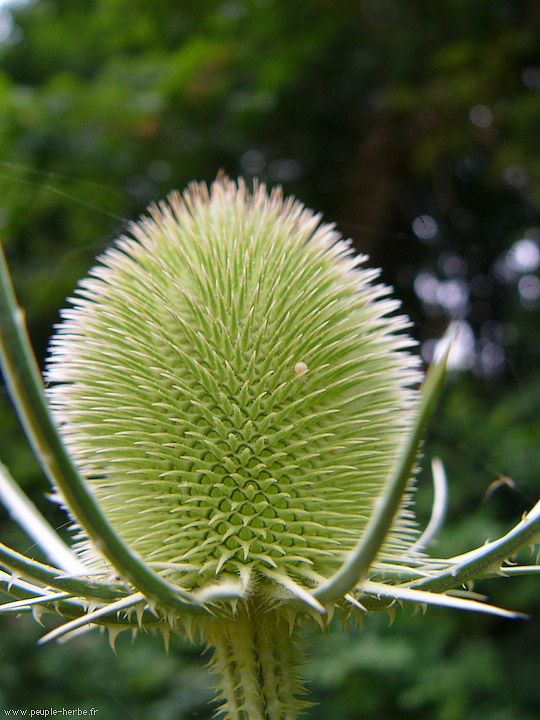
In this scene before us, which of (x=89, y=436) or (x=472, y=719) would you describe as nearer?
(x=89, y=436)

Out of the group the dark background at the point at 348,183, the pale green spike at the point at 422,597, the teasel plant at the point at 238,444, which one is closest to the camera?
the pale green spike at the point at 422,597

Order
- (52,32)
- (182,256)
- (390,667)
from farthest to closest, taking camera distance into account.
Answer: (52,32) < (390,667) < (182,256)

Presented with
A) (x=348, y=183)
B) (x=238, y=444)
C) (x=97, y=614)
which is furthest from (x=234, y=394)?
(x=348, y=183)

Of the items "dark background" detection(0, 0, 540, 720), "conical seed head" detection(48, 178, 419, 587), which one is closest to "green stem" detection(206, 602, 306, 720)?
"conical seed head" detection(48, 178, 419, 587)

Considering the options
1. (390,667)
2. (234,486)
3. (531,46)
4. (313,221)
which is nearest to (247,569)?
(234,486)

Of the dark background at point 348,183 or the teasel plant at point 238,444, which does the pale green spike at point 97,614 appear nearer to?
the teasel plant at point 238,444

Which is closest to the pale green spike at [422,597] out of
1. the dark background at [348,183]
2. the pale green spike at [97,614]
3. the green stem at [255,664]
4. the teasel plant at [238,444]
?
the teasel plant at [238,444]

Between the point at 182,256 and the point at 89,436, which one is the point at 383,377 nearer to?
the point at 182,256
